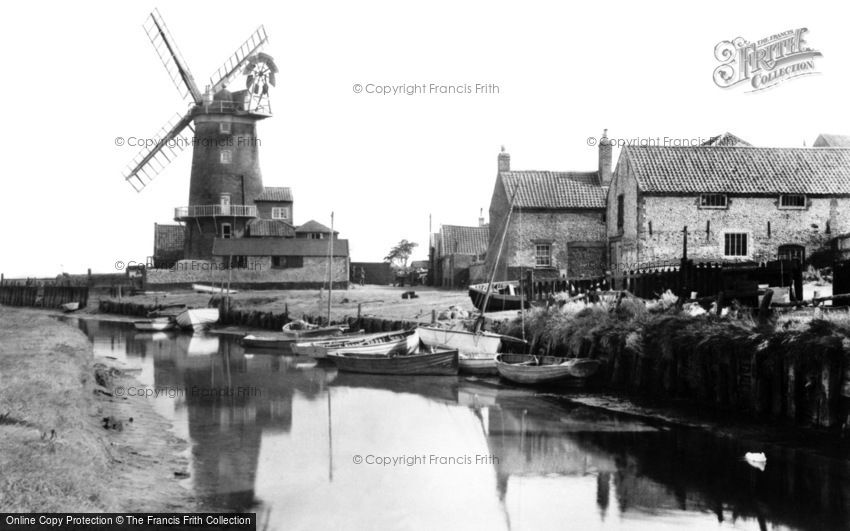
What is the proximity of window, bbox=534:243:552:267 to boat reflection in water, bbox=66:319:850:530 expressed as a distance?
2216 cm

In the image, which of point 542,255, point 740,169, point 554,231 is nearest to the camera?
point 740,169

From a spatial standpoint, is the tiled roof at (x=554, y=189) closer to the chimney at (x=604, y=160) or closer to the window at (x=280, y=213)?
the chimney at (x=604, y=160)

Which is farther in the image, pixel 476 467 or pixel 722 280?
pixel 722 280

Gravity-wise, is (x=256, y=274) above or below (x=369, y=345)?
above

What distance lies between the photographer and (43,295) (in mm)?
86812

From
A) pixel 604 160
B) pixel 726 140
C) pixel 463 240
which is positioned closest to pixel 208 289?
pixel 463 240

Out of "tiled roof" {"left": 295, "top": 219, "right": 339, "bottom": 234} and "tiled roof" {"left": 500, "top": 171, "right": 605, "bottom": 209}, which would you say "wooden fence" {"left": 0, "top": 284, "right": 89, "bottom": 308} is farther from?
"tiled roof" {"left": 500, "top": 171, "right": 605, "bottom": 209}

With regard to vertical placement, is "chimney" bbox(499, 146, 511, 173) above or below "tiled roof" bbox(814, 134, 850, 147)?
below

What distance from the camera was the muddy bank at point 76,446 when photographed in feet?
33.7

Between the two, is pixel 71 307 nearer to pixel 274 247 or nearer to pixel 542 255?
pixel 274 247

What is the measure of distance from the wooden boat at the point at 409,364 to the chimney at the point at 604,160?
23432 millimetres

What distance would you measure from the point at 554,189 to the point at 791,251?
13883 millimetres

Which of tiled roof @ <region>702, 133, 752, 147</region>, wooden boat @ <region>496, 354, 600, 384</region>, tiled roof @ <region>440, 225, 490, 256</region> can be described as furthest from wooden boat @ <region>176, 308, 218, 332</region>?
tiled roof @ <region>702, 133, 752, 147</region>

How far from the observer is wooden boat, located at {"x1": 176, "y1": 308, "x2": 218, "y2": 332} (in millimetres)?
51781
